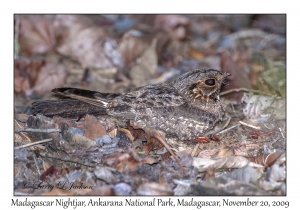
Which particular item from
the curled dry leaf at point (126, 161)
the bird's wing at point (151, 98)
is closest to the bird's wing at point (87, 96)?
the bird's wing at point (151, 98)

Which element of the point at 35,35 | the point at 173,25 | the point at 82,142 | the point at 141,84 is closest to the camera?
the point at 82,142

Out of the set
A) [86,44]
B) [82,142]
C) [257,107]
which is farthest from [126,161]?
[86,44]

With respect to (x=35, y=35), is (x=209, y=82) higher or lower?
lower

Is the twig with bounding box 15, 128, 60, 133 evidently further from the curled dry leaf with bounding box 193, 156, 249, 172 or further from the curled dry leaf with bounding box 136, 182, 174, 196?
the curled dry leaf with bounding box 193, 156, 249, 172

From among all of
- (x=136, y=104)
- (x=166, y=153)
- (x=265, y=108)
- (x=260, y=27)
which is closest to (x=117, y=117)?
(x=136, y=104)

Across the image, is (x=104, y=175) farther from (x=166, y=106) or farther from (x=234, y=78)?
(x=234, y=78)

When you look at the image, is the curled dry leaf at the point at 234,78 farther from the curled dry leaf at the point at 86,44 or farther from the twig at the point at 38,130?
the twig at the point at 38,130

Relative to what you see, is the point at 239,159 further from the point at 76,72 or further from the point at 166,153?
the point at 76,72

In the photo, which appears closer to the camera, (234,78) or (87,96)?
(87,96)
